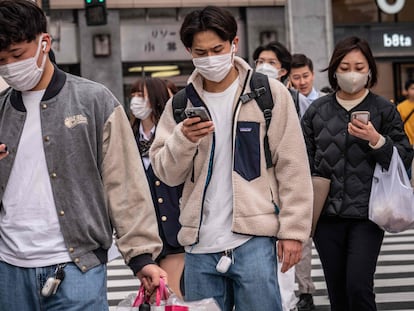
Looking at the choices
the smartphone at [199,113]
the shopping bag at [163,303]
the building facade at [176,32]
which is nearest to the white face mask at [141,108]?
the smartphone at [199,113]

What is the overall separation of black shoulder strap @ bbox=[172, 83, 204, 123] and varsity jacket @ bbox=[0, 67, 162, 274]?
86 cm

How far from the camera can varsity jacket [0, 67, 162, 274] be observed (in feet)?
12.8

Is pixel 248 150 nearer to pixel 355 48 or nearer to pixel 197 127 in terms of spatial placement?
pixel 197 127

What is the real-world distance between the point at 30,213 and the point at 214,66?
51.3 inches

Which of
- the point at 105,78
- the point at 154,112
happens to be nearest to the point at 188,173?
the point at 154,112

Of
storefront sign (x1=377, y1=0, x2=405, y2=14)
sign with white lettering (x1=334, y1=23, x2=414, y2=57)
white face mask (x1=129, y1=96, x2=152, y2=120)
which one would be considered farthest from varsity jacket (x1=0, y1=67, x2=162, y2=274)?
storefront sign (x1=377, y1=0, x2=405, y2=14)

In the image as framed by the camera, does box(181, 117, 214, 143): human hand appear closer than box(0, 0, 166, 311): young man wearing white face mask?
No

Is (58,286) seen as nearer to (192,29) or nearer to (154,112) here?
(192,29)

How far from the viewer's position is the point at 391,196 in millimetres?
6043

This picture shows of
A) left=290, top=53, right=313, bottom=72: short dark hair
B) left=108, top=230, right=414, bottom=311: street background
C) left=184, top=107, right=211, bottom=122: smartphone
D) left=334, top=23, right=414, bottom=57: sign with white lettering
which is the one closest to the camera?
left=184, top=107, right=211, bottom=122: smartphone

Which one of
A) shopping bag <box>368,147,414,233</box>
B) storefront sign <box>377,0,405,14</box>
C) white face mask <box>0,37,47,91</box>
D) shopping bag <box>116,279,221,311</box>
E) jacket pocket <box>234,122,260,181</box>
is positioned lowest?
shopping bag <box>116,279,221,311</box>

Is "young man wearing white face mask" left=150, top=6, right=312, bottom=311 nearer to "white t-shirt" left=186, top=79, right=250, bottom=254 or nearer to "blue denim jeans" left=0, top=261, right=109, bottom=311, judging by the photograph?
"white t-shirt" left=186, top=79, right=250, bottom=254

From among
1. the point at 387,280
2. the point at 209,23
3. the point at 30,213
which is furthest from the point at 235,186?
the point at 387,280

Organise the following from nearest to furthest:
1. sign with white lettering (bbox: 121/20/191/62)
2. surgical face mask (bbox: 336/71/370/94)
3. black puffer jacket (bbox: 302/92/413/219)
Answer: black puffer jacket (bbox: 302/92/413/219) < surgical face mask (bbox: 336/71/370/94) < sign with white lettering (bbox: 121/20/191/62)
